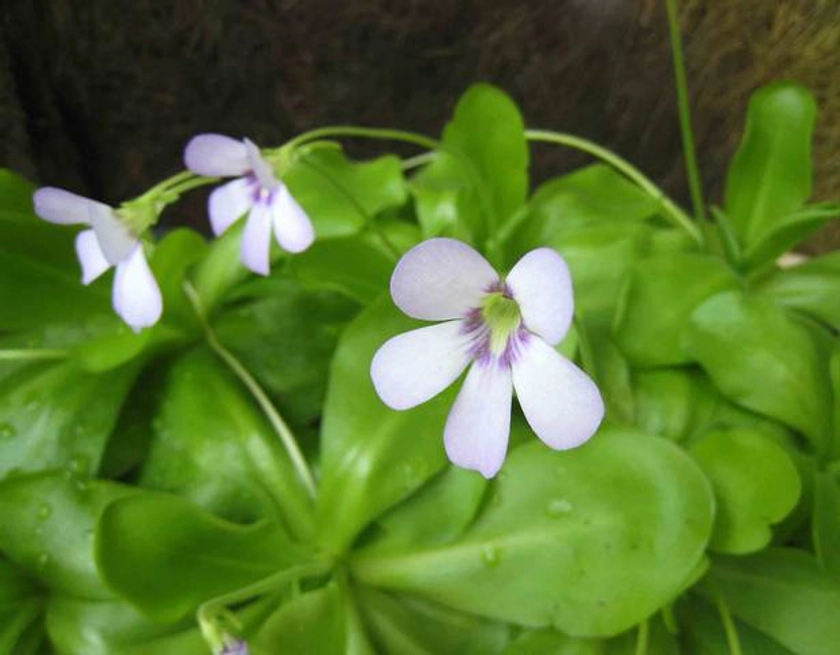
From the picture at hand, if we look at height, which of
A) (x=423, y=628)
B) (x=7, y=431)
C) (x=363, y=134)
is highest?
(x=363, y=134)

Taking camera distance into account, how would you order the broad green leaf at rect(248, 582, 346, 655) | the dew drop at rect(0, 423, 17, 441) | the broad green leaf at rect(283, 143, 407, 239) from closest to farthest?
the broad green leaf at rect(248, 582, 346, 655)
the dew drop at rect(0, 423, 17, 441)
the broad green leaf at rect(283, 143, 407, 239)

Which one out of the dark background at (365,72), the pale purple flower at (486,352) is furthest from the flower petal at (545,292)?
the dark background at (365,72)

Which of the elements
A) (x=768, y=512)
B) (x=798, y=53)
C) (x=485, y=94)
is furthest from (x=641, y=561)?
Result: (x=798, y=53)

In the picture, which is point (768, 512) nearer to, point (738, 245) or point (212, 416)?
point (738, 245)

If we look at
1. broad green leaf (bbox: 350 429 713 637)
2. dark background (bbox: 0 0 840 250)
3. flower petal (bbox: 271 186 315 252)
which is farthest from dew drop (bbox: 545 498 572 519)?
dark background (bbox: 0 0 840 250)

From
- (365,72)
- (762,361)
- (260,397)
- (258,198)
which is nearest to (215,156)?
(258,198)

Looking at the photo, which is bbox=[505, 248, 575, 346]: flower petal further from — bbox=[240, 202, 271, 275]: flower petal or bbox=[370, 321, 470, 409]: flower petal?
bbox=[240, 202, 271, 275]: flower petal

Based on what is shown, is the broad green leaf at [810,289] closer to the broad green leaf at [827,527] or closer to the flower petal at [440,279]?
the broad green leaf at [827,527]

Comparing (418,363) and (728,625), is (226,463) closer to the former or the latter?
A: (418,363)
